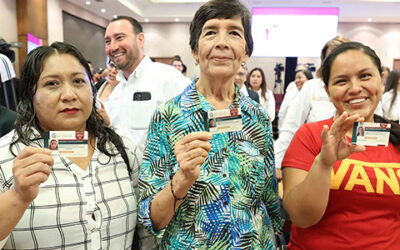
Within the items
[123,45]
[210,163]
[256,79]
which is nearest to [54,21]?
[256,79]

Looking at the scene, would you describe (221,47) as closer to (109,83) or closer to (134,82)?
(134,82)

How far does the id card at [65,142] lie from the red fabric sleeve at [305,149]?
0.86 metres

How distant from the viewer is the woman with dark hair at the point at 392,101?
A: 388cm

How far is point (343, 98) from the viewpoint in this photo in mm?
1290

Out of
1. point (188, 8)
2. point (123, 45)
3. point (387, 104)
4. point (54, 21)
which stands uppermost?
point (188, 8)

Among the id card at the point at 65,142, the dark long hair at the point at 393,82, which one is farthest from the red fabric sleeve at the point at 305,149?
the dark long hair at the point at 393,82

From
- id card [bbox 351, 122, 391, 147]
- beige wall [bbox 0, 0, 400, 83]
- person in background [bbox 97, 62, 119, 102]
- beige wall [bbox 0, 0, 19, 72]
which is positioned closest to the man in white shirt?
person in background [bbox 97, 62, 119, 102]

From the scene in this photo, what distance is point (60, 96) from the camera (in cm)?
119

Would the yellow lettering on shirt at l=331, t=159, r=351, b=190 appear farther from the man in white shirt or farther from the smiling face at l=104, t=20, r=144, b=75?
the smiling face at l=104, t=20, r=144, b=75

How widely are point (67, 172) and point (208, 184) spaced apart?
549 mm

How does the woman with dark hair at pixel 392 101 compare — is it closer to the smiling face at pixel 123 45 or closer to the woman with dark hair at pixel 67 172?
the smiling face at pixel 123 45

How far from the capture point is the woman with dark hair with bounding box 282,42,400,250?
1233 mm

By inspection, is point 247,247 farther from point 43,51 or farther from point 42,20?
point 42,20

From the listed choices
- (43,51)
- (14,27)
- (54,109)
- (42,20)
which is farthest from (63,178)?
(42,20)
